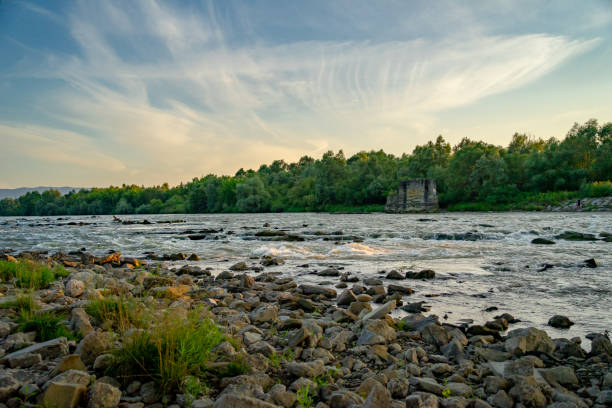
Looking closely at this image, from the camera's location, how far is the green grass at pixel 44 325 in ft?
14.4

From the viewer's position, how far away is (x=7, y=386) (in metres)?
2.96

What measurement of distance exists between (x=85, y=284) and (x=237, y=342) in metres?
4.99

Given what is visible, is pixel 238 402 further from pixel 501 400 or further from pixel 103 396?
pixel 501 400

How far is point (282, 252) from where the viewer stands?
1661 centimetres

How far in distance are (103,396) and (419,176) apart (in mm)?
104061

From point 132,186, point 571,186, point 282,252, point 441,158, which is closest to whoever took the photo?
point 282,252

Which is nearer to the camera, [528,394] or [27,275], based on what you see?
[528,394]

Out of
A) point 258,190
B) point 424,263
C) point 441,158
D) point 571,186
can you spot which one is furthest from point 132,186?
point 424,263

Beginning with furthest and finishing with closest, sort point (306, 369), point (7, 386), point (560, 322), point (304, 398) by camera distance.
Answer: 1. point (560, 322)
2. point (306, 369)
3. point (304, 398)
4. point (7, 386)


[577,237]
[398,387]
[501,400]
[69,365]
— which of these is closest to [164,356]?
[69,365]

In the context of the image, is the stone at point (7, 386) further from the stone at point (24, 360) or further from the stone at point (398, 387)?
the stone at point (398, 387)

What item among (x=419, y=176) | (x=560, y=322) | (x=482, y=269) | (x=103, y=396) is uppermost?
(x=419, y=176)

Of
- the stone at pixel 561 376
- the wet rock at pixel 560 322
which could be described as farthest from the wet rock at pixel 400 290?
the stone at pixel 561 376

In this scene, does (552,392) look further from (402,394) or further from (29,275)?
(29,275)
